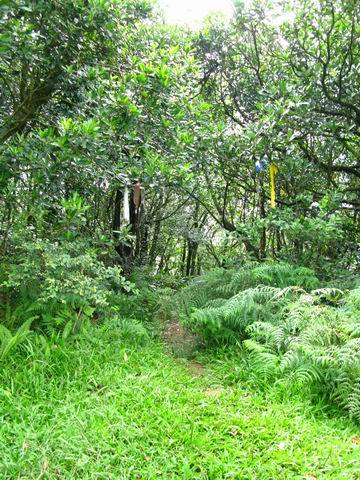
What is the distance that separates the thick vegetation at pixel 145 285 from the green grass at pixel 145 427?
0.01 metres

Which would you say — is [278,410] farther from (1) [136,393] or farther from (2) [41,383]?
(2) [41,383]

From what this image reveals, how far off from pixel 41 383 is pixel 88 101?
2540mm

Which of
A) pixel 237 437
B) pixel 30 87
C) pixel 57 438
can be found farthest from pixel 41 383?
pixel 30 87

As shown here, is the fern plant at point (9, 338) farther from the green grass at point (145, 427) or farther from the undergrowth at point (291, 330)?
the undergrowth at point (291, 330)

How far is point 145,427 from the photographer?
2.46m

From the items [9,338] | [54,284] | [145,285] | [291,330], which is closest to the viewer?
[9,338]

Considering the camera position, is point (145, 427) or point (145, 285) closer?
point (145, 427)

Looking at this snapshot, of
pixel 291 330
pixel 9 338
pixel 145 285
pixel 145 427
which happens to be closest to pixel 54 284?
pixel 9 338

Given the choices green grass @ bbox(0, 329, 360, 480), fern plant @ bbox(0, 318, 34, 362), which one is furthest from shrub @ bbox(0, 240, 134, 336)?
green grass @ bbox(0, 329, 360, 480)

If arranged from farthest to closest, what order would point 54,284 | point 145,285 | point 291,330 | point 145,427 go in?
1. point 145,285
2. point 291,330
3. point 54,284
4. point 145,427

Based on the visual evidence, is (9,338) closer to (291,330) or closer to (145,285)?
(291,330)

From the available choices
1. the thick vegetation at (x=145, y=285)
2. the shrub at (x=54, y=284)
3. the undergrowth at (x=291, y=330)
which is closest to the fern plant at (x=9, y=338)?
the thick vegetation at (x=145, y=285)

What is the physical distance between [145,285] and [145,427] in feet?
12.5

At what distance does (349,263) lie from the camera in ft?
18.6
